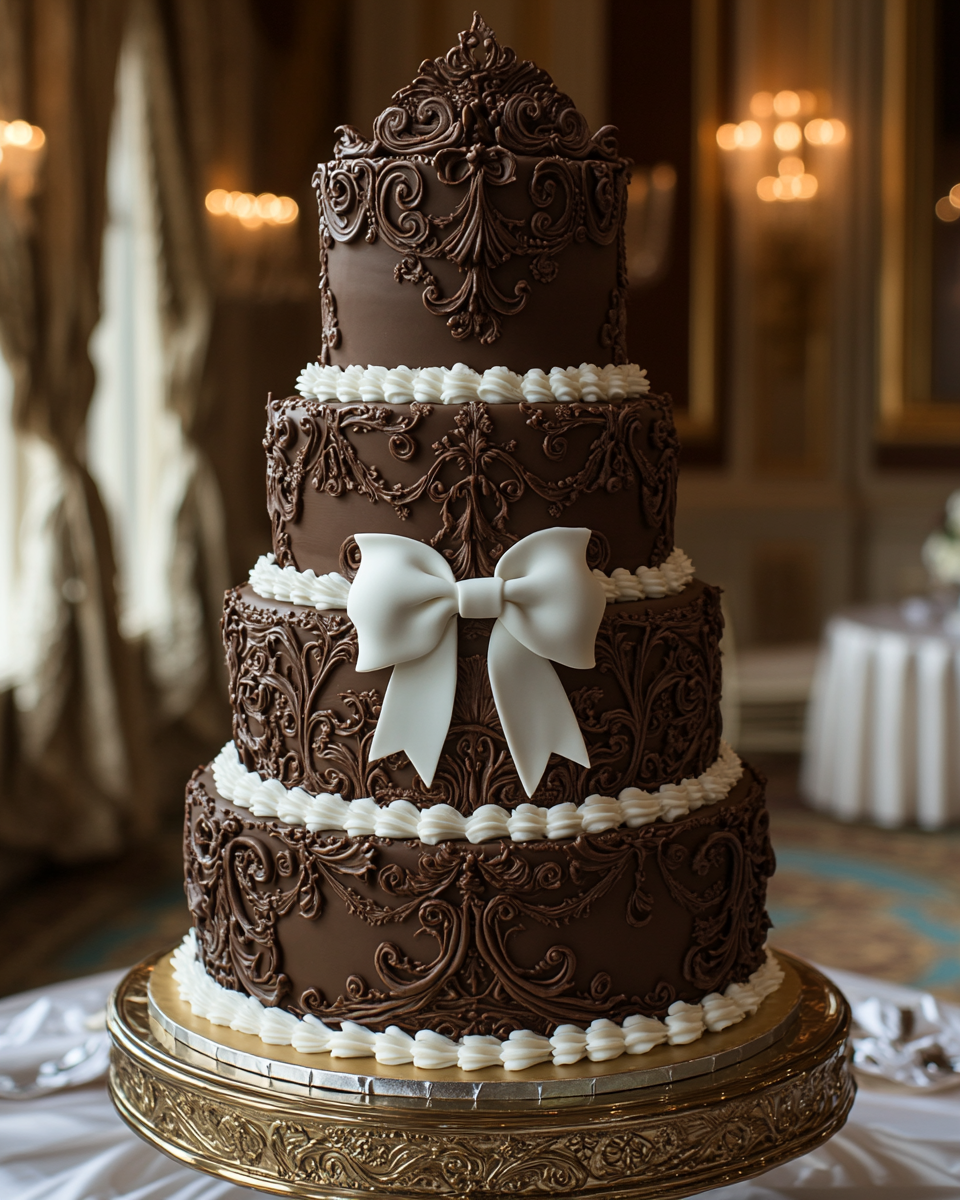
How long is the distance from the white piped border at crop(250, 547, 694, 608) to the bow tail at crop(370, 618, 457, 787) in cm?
16

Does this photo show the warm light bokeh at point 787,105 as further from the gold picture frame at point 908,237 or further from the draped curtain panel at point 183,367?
the draped curtain panel at point 183,367

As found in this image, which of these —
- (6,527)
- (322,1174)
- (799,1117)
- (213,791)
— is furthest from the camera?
(6,527)

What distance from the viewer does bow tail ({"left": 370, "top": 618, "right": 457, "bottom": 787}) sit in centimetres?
186

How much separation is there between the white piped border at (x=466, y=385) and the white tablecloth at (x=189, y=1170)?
1.22m

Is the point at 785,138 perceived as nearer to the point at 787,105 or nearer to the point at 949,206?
the point at 787,105

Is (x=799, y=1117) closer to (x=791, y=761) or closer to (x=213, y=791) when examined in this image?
(x=213, y=791)

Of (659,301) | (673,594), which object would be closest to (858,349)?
Answer: (659,301)

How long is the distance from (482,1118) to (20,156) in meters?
4.07

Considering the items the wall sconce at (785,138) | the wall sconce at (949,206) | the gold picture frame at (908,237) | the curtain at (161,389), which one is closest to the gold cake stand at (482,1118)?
the curtain at (161,389)

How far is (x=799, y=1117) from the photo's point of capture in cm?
194

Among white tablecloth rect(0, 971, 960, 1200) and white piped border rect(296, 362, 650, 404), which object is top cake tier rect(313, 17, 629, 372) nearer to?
white piped border rect(296, 362, 650, 404)

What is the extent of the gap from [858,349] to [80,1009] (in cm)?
660

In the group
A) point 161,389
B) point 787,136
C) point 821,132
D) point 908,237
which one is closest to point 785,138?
point 787,136

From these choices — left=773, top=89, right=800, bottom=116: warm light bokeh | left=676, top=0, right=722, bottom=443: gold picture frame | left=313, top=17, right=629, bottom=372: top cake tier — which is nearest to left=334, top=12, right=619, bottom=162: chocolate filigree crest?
left=313, top=17, right=629, bottom=372: top cake tier
